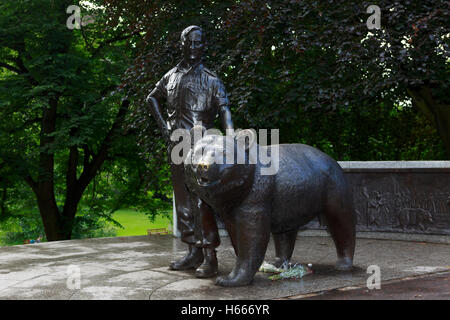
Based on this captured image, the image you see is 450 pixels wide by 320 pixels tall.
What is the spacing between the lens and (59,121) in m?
16.6

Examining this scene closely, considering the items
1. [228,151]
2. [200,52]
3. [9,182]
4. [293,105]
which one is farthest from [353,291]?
[9,182]

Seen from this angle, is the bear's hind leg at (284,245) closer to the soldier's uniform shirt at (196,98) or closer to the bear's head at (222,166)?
the bear's head at (222,166)

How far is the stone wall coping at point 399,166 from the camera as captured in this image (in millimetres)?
8998

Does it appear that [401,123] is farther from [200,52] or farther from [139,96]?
[200,52]

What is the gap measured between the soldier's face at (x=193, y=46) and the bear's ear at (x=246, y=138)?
4.78ft

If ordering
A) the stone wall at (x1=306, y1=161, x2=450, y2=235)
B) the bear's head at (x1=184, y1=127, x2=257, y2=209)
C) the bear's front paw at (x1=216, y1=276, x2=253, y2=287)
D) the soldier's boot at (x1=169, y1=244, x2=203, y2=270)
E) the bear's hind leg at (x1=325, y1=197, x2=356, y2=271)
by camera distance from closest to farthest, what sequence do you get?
1. the bear's head at (x1=184, y1=127, x2=257, y2=209)
2. the bear's front paw at (x1=216, y1=276, x2=253, y2=287)
3. the bear's hind leg at (x1=325, y1=197, x2=356, y2=271)
4. the soldier's boot at (x1=169, y1=244, x2=203, y2=270)
5. the stone wall at (x1=306, y1=161, x2=450, y2=235)

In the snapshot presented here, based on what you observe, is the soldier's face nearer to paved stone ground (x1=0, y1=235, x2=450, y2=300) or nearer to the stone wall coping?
paved stone ground (x1=0, y1=235, x2=450, y2=300)

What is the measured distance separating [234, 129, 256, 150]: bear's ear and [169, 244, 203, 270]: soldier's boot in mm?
1817

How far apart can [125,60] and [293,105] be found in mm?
6016

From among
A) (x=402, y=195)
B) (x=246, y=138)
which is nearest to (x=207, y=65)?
(x=402, y=195)

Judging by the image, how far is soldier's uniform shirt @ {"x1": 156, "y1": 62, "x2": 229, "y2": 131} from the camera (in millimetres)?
6046

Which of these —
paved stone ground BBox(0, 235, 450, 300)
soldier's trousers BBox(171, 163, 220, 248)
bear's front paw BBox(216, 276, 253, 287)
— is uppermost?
soldier's trousers BBox(171, 163, 220, 248)

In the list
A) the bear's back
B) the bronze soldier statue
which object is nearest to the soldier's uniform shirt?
the bronze soldier statue

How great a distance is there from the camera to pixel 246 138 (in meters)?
5.11
